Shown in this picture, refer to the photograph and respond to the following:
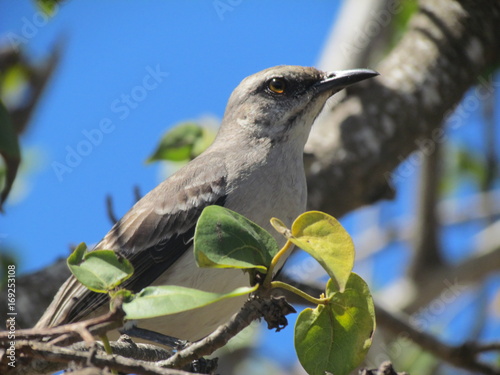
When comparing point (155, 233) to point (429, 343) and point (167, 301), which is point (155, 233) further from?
point (429, 343)

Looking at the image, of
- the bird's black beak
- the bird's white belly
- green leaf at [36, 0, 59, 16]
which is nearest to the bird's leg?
the bird's white belly

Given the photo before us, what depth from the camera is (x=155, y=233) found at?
4.75 m

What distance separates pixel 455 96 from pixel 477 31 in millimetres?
840

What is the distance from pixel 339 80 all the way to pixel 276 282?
3210 mm

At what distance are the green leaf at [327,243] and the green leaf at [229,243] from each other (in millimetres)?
128

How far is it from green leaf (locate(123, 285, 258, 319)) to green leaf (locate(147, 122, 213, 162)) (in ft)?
9.31

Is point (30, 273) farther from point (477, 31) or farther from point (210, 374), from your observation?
point (477, 31)

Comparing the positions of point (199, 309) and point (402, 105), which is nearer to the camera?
point (199, 309)

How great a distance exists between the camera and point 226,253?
2410 mm

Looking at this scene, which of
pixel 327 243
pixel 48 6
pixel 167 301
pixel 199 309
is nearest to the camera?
pixel 167 301

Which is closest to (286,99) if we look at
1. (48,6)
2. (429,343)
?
(48,6)

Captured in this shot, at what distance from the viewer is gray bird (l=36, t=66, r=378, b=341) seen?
14.5 feet

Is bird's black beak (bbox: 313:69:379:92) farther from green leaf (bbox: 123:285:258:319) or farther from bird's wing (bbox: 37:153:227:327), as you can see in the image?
green leaf (bbox: 123:285:258:319)

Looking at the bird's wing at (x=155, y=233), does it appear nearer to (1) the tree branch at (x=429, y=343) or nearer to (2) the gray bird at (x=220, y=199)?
(2) the gray bird at (x=220, y=199)
